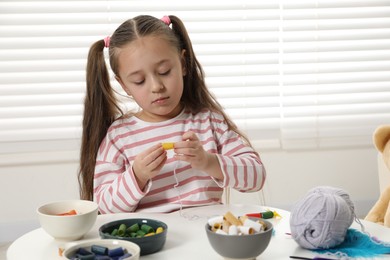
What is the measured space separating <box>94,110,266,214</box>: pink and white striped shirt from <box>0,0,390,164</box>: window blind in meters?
1.08

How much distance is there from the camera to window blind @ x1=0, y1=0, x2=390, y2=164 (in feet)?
8.48

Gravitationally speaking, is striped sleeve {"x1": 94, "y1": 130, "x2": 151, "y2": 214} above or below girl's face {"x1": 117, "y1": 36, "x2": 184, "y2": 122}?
below

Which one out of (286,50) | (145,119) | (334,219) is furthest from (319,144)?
(334,219)

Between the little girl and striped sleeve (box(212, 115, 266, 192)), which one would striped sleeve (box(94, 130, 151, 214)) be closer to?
the little girl

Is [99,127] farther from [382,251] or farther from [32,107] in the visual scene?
[32,107]

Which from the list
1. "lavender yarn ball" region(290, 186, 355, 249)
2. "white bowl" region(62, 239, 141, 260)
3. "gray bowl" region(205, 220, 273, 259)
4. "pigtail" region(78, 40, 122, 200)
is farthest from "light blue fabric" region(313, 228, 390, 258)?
"pigtail" region(78, 40, 122, 200)

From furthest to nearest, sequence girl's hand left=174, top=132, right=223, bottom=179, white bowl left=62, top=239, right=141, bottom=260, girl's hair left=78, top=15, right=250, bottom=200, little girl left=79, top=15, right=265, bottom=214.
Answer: girl's hair left=78, top=15, right=250, bottom=200 → little girl left=79, top=15, right=265, bottom=214 → girl's hand left=174, top=132, right=223, bottom=179 → white bowl left=62, top=239, right=141, bottom=260

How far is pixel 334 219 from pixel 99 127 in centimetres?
74

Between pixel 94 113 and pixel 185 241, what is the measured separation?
612 millimetres

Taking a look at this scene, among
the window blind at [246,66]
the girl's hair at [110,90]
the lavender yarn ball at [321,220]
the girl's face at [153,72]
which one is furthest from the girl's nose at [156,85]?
the window blind at [246,66]

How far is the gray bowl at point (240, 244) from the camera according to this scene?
3.02ft

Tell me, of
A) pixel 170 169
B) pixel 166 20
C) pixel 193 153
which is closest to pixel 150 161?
pixel 193 153

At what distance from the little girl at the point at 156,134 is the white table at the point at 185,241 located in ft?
A: 0.44

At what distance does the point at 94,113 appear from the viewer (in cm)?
157
